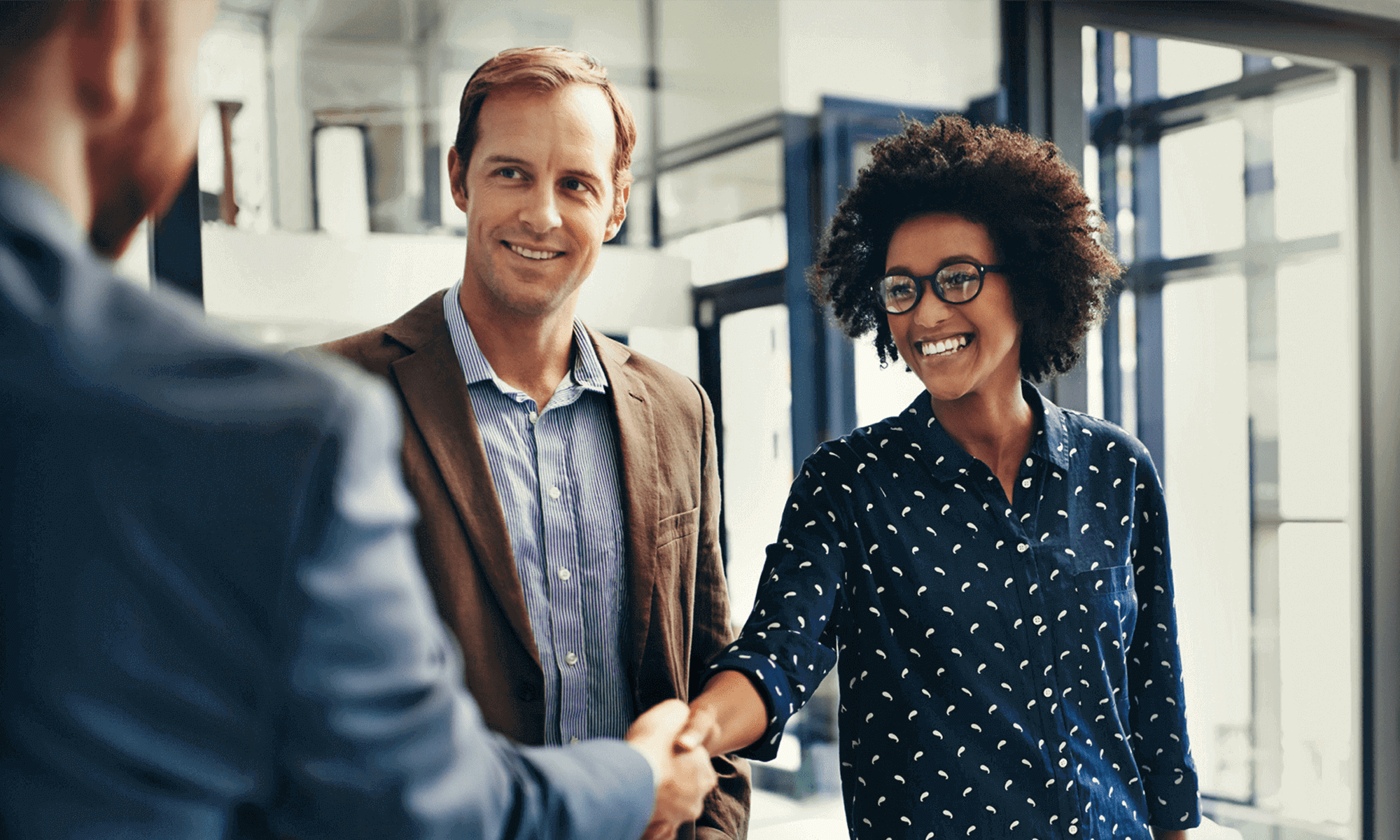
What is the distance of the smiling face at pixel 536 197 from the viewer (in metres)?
1.41

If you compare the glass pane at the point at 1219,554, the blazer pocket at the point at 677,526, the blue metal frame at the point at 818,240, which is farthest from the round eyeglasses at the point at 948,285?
the glass pane at the point at 1219,554

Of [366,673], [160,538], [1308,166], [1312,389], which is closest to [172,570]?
[160,538]

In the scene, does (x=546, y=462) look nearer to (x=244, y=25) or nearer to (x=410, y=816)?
(x=410, y=816)

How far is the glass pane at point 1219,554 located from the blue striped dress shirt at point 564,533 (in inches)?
121

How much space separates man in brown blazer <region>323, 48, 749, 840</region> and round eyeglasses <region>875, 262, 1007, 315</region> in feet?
1.60

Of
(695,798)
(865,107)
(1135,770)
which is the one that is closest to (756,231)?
(865,107)

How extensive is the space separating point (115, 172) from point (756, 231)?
266 cm

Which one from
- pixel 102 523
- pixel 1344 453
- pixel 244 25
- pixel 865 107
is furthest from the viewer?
pixel 865 107

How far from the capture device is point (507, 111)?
4.72 ft

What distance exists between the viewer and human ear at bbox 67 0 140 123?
2.19ft

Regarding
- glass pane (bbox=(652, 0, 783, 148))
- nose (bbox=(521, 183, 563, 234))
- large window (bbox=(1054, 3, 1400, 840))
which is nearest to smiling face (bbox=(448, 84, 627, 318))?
nose (bbox=(521, 183, 563, 234))

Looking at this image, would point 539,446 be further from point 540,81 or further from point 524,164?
point 540,81

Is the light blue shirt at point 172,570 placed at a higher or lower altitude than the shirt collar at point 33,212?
lower

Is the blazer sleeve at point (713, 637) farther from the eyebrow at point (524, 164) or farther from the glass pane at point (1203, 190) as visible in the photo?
the glass pane at point (1203, 190)
